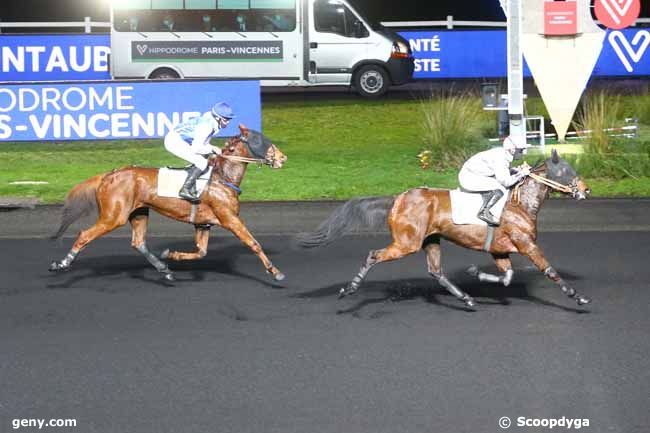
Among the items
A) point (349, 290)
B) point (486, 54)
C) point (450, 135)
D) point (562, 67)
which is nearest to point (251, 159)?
point (349, 290)

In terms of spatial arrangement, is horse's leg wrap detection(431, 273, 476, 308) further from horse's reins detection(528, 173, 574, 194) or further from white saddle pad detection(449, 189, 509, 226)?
horse's reins detection(528, 173, 574, 194)

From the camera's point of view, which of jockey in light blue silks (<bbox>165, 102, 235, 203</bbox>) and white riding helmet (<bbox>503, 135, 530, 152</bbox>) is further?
jockey in light blue silks (<bbox>165, 102, 235, 203</bbox>)

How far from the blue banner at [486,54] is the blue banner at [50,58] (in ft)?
23.4

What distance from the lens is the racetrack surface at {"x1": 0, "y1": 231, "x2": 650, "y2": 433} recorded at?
8945mm

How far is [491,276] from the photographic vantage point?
12.7 metres

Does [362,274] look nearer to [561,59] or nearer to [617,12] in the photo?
[561,59]

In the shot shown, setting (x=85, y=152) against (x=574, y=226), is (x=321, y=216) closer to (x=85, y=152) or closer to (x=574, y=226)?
(x=574, y=226)

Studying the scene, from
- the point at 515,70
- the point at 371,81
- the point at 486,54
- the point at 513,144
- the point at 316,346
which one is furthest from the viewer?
the point at 486,54

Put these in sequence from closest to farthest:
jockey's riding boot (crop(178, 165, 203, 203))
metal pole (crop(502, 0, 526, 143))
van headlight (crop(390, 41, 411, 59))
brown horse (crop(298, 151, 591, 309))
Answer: brown horse (crop(298, 151, 591, 309)), jockey's riding boot (crop(178, 165, 203, 203)), metal pole (crop(502, 0, 526, 143)), van headlight (crop(390, 41, 411, 59))

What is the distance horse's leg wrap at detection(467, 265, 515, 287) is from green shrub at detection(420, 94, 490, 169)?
26.2 feet

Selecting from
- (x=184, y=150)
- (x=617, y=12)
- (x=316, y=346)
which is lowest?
(x=316, y=346)

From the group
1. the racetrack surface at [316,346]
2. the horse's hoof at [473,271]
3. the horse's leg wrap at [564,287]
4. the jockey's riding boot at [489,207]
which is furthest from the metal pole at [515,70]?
the horse's leg wrap at [564,287]

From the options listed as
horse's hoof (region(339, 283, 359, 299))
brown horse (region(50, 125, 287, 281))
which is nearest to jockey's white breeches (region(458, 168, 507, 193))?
horse's hoof (region(339, 283, 359, 299))

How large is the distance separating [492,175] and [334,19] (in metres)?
16.8
